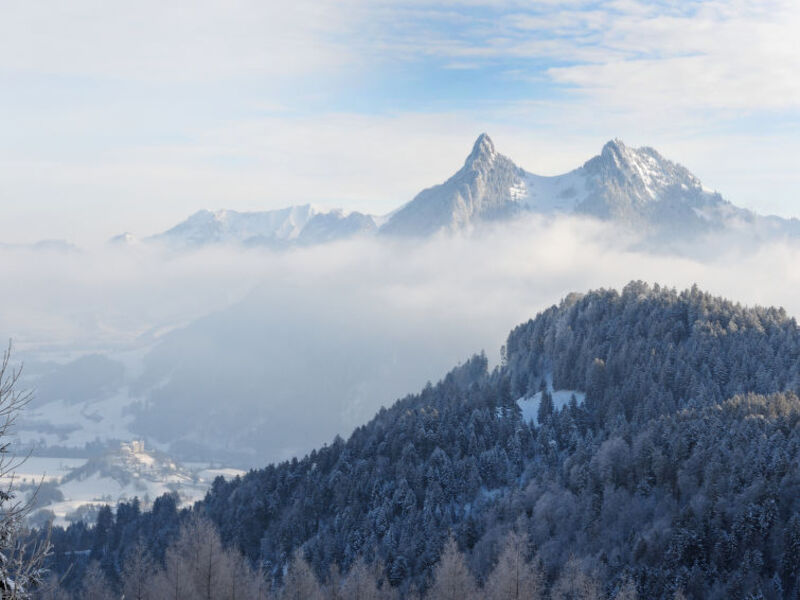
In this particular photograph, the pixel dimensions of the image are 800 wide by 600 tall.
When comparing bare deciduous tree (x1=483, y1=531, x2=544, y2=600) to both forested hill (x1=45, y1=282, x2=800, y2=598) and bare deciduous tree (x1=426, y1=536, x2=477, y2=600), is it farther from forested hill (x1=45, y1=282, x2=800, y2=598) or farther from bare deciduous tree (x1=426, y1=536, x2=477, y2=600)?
forested hill (x1=45, y1=282, x2=800, y2=598)

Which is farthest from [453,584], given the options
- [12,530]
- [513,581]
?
[12,530]

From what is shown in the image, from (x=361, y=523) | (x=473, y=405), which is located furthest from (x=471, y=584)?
(x=473, y=405)

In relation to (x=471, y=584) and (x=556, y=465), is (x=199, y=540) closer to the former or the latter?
A: (x=471, y=584)

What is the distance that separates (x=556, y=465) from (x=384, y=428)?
50.2 metres

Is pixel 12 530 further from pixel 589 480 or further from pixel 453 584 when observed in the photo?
pixel 589 480

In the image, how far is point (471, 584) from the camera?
97.8 m

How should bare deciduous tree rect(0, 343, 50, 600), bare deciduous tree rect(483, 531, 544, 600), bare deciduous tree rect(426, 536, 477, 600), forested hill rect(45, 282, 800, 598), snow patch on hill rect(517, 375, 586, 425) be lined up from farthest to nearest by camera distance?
snow patch on hill rect(517, 375, 586, 425) → forested hill rect(45, 282, 800, 598) → bare deciduous tree rect(426, 536, 477, 600) → bare deciduous tree rect(483, 531, 544, 600) → bare deciduous tree rect(0, 343, 50, 600)

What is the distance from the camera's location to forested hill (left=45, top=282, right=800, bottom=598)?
334ft

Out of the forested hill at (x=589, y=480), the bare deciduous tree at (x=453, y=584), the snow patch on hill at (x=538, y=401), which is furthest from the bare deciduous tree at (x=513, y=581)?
the snow patch on hill at (x=538, y=401)

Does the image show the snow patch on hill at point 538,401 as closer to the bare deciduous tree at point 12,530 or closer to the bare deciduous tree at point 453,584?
the bare deciduous tree at point 453,584

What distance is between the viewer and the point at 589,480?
130250mm

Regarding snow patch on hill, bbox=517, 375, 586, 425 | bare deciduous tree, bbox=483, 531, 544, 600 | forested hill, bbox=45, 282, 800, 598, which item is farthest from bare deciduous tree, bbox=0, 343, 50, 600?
snow patch on hill, bbox=517, 375, 586, 425

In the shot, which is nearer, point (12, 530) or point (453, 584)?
point (12, 530)

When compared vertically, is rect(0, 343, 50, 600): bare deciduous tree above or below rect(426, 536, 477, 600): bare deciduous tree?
above
